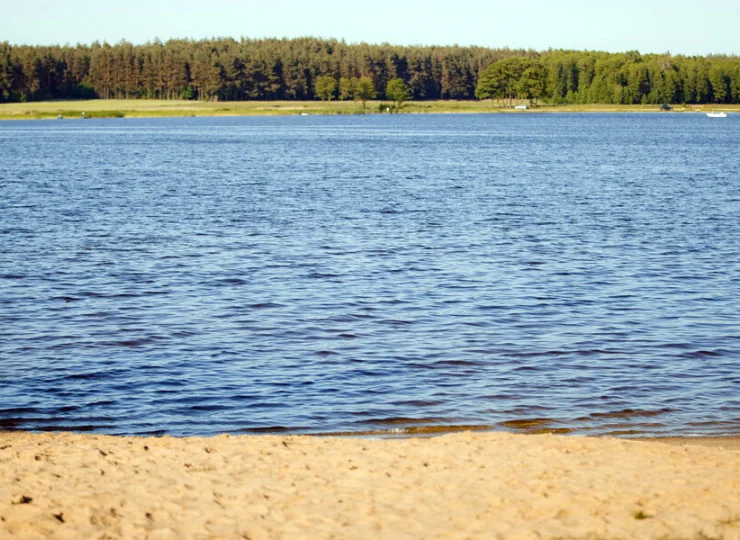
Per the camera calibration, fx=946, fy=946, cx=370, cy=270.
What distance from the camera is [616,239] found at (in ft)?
105

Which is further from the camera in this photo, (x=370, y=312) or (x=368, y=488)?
(x=370, y=312)

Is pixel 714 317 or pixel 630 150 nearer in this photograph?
pixel 714 317

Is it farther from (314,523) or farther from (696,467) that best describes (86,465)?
(696,467)

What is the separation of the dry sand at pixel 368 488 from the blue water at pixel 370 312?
1959 mm

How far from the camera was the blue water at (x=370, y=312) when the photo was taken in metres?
14.0

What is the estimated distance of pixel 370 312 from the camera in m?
20.6

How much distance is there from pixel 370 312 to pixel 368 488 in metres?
11.2

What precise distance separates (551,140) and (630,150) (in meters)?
22.7

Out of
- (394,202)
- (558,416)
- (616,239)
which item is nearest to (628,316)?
(558,416)

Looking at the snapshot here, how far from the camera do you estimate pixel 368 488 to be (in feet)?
31.0

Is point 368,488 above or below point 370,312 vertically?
above

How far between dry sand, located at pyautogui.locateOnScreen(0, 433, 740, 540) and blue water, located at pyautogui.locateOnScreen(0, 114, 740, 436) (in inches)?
77.1

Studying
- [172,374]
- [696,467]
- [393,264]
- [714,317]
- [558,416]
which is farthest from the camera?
[393,264]

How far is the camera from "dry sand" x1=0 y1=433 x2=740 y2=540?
8.27 metres
